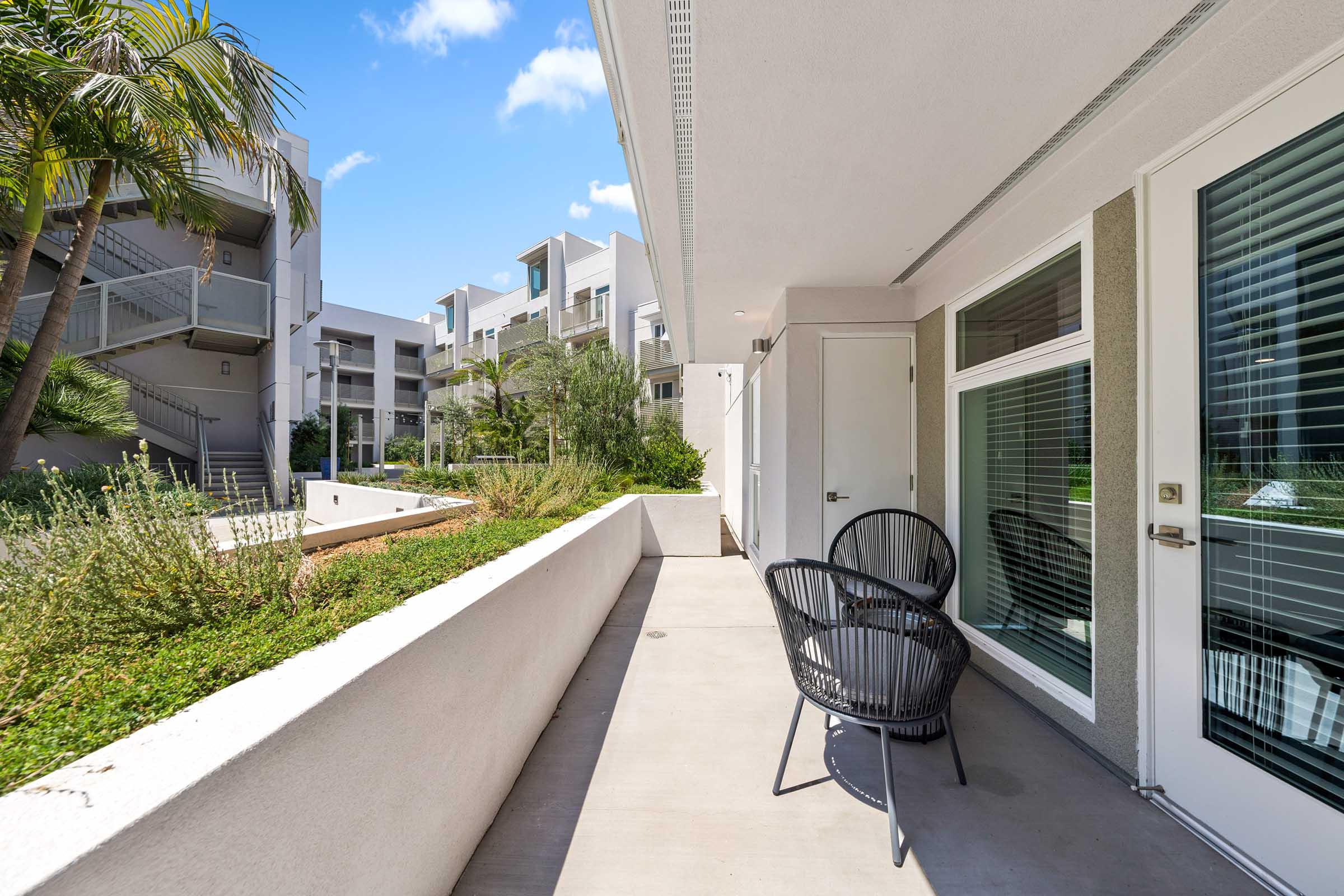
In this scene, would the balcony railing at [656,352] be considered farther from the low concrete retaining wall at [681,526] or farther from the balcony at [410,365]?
the balcony at [410,365]

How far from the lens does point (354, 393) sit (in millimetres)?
23141

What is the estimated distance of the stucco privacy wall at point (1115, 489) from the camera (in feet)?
7.54

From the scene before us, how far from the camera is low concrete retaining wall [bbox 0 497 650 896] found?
78 cm

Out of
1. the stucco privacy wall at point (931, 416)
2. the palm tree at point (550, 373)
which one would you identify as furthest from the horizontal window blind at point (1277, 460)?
the palm tree at point (550, 373)

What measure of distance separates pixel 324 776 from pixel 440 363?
25.5 metres

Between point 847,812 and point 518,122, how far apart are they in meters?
6.94

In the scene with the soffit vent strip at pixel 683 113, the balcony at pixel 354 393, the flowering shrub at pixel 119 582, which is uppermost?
the balcony at pixel 354 393

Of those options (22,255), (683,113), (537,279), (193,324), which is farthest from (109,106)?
(537,279)

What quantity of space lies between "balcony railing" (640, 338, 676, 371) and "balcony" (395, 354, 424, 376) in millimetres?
14123

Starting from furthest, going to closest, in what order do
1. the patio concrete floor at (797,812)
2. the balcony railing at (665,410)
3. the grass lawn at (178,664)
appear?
1. the balcony railing at (665,410)
2. the patio concrete floor at (797,812)
3. the grass lawn at (178,664)

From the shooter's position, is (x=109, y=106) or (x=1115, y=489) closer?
(x=1115, y=489)

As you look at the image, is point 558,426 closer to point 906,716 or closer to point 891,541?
point 891,541

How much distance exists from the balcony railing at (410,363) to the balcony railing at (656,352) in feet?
46.9

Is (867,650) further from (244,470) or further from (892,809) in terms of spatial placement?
(244,470)
